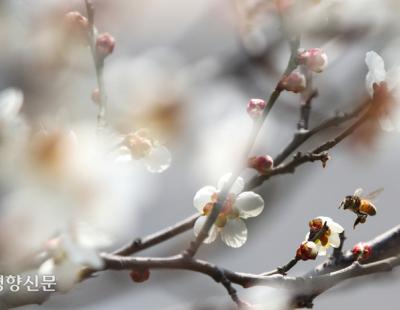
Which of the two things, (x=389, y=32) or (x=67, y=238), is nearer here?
(x=67, y=238)

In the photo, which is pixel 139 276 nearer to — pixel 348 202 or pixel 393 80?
pixel 348 202

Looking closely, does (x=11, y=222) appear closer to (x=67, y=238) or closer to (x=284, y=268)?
(x=67, y=238)

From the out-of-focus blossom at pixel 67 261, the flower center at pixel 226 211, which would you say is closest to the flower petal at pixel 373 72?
the flower center at pixel 226 211

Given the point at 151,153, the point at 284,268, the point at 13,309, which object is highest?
the point at 151,153

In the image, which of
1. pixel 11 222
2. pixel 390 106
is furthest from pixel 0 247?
pixel 390 106

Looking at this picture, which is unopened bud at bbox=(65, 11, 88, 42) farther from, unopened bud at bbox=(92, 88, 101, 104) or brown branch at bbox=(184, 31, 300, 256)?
brown branch at bbox=(184, 31, 300, 256)

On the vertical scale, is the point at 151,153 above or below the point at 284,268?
above

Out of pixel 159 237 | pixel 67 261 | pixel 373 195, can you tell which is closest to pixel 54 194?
pixel 67 261
